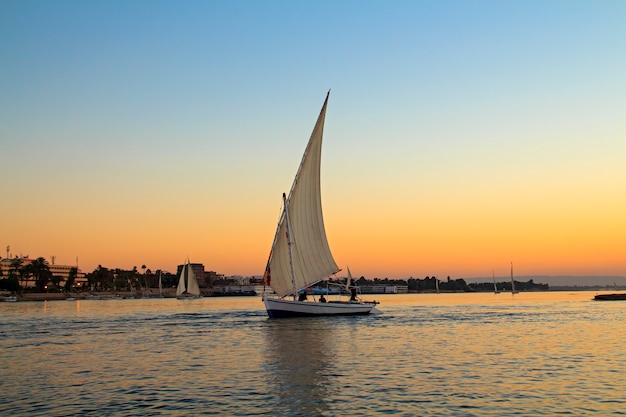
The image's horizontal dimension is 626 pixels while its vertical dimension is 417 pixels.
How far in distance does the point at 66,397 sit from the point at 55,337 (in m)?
32.0

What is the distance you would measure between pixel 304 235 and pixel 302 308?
8.13 m

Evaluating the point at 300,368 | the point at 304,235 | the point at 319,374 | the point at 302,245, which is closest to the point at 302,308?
the point at 302,245

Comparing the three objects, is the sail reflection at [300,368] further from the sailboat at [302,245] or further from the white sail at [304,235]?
the white sail at [304,235]

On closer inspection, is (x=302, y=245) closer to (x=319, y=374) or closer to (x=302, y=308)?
(x=302, y=308)

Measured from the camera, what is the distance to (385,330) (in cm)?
5709

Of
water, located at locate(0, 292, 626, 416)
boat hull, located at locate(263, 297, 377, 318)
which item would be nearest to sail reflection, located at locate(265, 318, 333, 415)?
water, located at locate(0, 292, 626, 416)

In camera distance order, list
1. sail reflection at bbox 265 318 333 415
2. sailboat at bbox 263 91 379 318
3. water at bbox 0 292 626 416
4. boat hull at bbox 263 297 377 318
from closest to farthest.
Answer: water at bbox 0 292 626 416 → sail reflection at bbox 265 318 333 415 → sailboat at bbox 263 91 379 318 → boat hull at bbox 263 297 377 318

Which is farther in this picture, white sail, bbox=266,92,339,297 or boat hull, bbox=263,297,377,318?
boat hull, bbox=263,297,377,318

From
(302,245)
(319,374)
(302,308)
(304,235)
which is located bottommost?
(319,374)

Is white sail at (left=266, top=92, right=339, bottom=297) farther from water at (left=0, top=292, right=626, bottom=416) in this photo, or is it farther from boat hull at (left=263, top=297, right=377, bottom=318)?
water at (left=0, top=292, right=626, bottom=416)

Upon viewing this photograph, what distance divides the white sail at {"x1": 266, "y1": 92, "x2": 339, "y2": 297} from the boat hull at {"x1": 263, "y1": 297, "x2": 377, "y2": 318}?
163cm

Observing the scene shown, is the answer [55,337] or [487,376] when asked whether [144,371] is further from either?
[55,337]

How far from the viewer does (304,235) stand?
66.6m

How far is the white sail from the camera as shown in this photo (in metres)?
66.0
